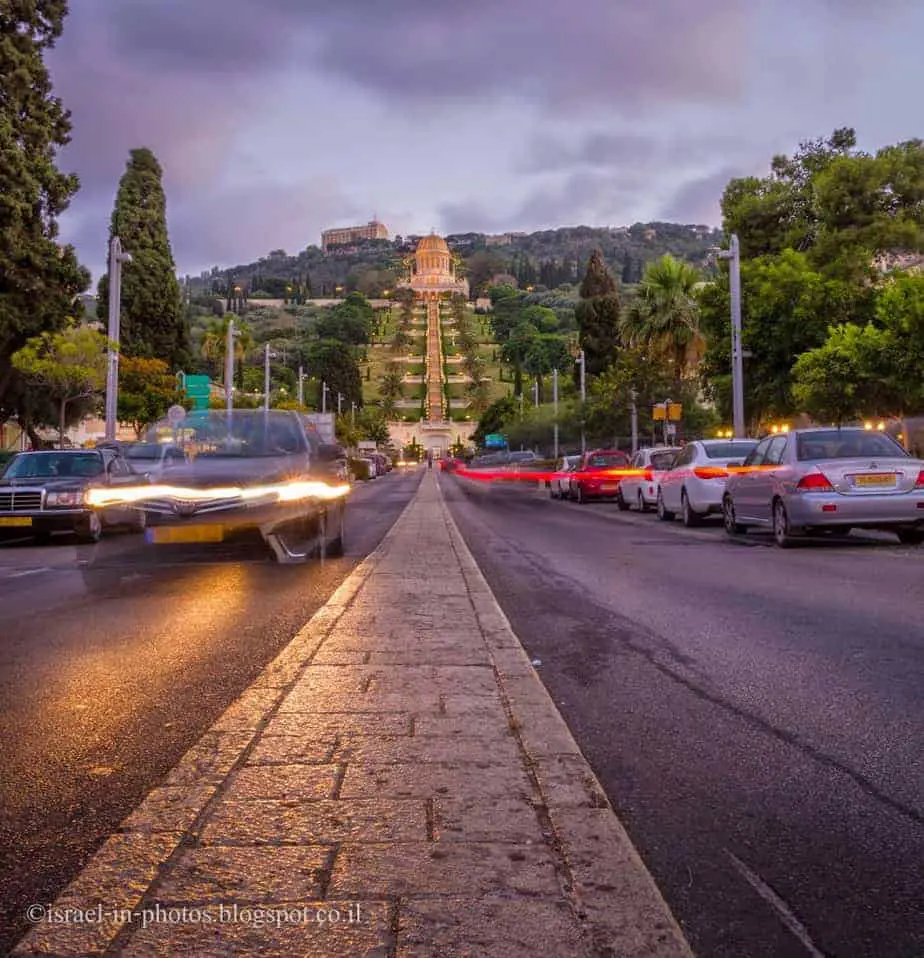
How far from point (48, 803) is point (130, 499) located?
7534 millimetres

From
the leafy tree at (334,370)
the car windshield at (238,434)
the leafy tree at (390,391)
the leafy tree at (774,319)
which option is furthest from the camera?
the leafy tree at (390,391)

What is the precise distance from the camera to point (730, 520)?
1655 centimetres

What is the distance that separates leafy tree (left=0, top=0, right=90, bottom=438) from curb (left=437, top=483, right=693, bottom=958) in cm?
3357

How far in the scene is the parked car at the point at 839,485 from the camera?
1317cm

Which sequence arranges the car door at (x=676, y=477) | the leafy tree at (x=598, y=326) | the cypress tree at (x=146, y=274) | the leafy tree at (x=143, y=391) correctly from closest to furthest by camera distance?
the car door at (x=676, y=477)
the leafy tree at (x=143, y=391)
the cypress tree at (x=146, y=274)
the leafy tree at (x=598, y=326)

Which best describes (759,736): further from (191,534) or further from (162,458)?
(162,458)

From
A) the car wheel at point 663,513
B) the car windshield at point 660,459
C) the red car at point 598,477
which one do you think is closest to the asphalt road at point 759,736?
the car wheel at point 663,513

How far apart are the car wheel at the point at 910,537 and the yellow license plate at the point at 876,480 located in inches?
47.6

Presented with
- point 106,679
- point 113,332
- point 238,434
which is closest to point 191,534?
point 238,434

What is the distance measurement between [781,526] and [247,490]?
7.59 m

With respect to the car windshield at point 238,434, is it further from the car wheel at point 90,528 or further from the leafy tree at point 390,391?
the leafy tree at point 390,391

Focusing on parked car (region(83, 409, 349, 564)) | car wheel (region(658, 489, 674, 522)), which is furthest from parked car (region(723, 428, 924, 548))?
parked car (region(83, 409, 349, 564))

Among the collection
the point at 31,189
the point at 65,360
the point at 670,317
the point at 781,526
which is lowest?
the point at 781,526

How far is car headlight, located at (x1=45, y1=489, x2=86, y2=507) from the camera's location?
54.3 feet
